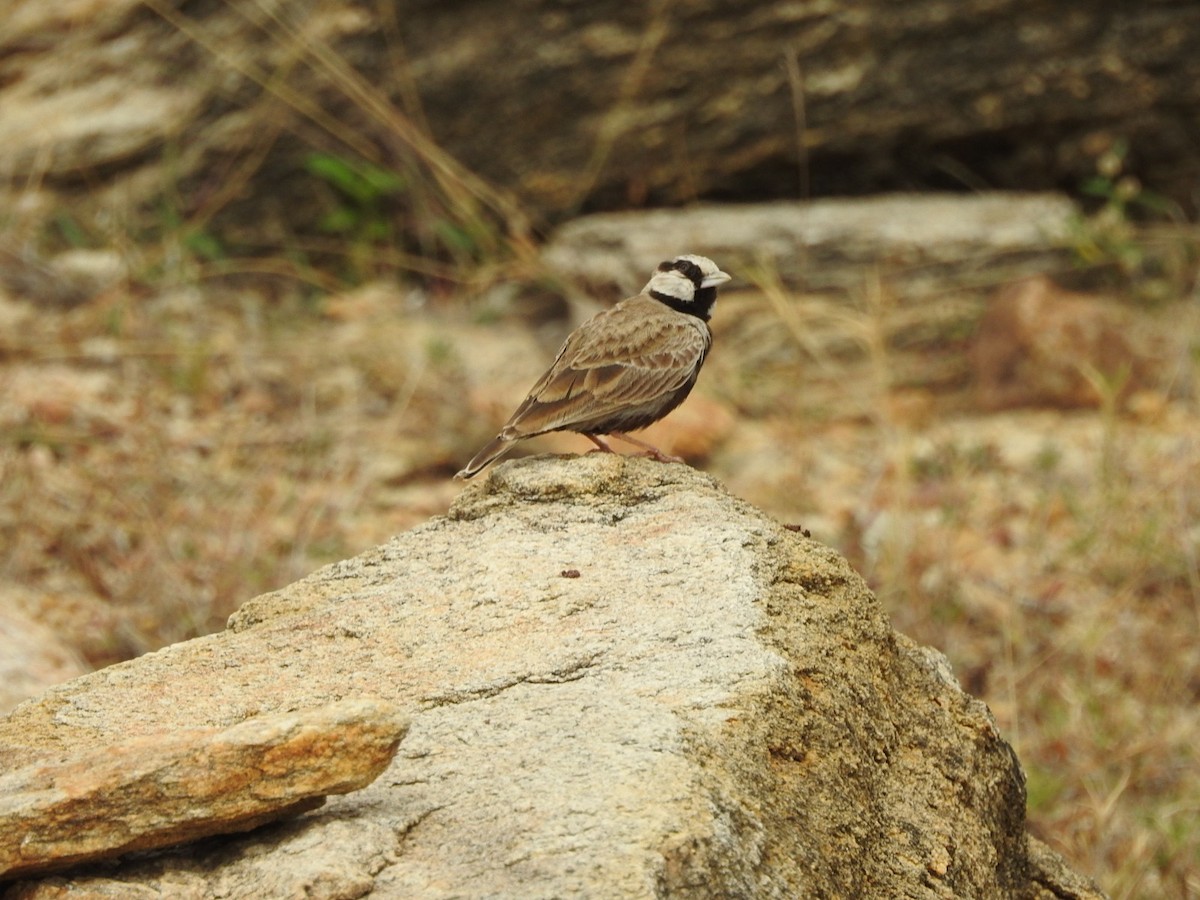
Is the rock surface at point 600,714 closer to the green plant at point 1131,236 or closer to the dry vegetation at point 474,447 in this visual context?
the dry vegetation at point 474,447

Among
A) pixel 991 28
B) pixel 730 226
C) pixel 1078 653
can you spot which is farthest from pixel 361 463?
pixel 991 28

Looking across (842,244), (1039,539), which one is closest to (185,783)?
(1039,539)

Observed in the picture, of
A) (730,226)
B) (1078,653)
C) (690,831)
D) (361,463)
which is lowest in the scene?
(1078,653)

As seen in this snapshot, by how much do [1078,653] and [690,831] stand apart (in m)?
5.29

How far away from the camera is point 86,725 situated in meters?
3.32

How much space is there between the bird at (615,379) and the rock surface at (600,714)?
0.64 meters

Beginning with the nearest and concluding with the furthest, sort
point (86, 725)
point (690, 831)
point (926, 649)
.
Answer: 1. point (690, 831)
2. point (86, 725)
3. point (926, 649)

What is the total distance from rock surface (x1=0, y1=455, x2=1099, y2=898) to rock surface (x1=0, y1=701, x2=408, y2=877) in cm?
9

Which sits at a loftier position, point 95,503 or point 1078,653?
point 95,503

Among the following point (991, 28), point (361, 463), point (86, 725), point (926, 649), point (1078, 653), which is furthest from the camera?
point (991, 28)

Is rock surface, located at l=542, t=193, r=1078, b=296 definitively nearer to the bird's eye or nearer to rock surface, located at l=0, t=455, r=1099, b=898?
the bird's eye

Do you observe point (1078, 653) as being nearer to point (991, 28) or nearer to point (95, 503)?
point (991, 28)

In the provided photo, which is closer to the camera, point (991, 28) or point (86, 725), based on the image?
point (86, 725)

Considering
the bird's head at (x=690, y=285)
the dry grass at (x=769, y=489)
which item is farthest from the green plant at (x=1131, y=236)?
the bird's head at (x=690, y=285)
